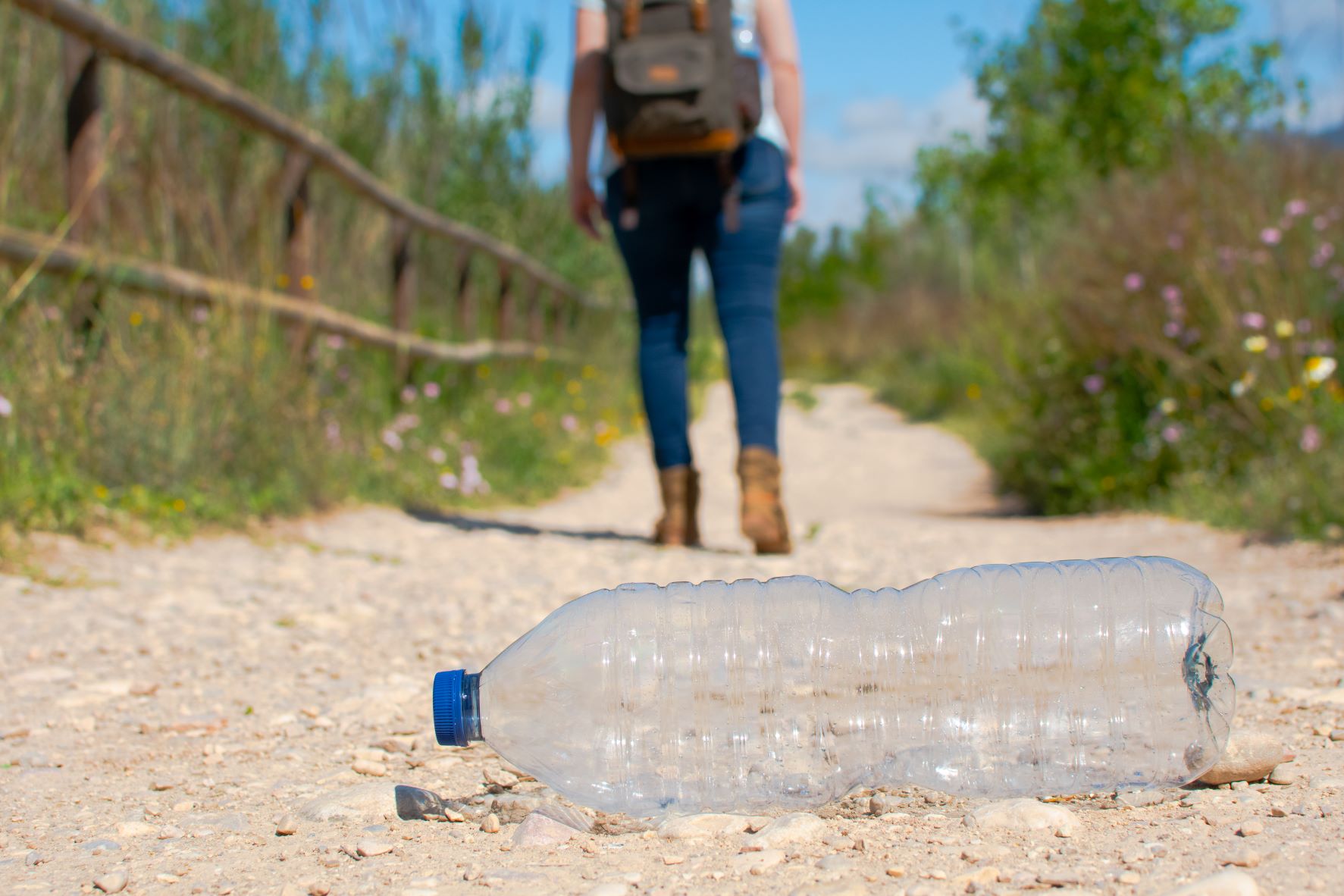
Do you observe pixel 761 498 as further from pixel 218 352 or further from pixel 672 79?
pixel 218 352

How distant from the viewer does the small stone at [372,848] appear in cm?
142

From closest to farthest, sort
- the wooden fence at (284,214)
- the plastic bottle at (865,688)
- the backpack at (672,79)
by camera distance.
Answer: the plastic bottle at (865,688)
the backpack at (672,79)
the wooden fence at (284,214)

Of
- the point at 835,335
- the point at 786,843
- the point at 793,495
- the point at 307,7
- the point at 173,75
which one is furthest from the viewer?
the point at 835,335

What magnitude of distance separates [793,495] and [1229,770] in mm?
6201

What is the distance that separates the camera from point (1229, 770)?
154cm

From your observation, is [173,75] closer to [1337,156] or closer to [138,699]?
[138,699]

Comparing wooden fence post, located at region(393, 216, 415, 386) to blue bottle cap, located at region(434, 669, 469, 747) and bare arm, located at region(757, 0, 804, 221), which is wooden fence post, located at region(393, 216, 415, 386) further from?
blue bottle cap, located at region(434, 669, 469, 747)

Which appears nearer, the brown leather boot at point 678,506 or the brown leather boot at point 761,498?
the brown leather boot at point 761,498

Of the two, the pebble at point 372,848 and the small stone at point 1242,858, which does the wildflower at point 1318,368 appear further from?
the pebble at point 372,848

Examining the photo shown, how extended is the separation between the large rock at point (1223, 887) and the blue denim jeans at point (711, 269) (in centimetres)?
244

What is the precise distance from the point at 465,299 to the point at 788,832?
6370mm

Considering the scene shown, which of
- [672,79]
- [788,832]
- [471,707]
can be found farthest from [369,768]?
[672,79]

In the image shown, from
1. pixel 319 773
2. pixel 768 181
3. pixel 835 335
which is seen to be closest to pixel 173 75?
pixel 768 181

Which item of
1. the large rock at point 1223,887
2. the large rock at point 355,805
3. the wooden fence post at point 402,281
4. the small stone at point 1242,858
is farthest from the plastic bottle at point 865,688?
the wooden fence post at point 402,281
